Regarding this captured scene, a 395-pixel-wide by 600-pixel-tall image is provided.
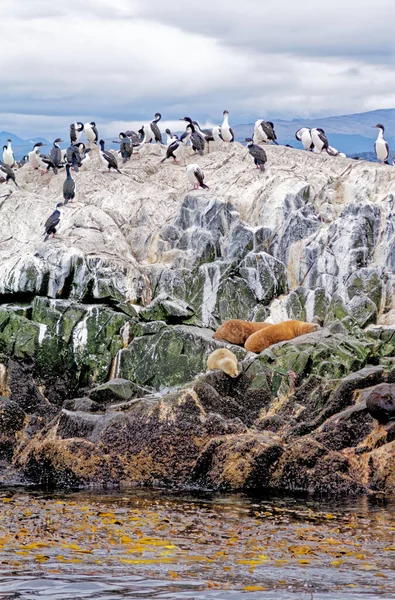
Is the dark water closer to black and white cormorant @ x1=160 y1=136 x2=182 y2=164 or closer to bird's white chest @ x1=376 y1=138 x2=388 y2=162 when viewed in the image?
black and white cormorant @ x1=160 y1=136 x2=182 y2=164

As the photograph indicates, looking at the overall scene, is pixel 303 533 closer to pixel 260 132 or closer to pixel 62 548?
pixel 62 548

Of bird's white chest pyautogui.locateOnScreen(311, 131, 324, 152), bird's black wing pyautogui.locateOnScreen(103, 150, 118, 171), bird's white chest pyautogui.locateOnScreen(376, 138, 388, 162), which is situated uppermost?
bird's white chest pyautogui.locateOnScreen(311, 131, 324, 152)

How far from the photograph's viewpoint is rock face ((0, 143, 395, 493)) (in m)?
16.6

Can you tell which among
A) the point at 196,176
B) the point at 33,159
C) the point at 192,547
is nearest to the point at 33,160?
the point at 33,159

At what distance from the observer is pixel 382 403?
54.1 ft

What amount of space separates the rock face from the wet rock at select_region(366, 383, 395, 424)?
0.12 ft

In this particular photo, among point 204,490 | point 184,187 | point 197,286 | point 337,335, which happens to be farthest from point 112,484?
point 184,187

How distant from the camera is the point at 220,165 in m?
32.3

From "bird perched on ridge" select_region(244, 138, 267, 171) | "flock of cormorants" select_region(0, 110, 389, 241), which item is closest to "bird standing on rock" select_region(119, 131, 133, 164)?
"flock of cormorants" select_region(0, 110, 389, 241)

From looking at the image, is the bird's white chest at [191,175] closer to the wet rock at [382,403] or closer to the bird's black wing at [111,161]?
the bird's black wing at [111,161]

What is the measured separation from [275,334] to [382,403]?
6523mm

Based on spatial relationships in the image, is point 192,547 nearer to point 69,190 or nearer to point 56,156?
point 69,190

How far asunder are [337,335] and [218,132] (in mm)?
15147

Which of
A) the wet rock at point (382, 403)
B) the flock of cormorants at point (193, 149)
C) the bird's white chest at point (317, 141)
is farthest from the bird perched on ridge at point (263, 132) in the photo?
the wet rock at point (382, 403)
